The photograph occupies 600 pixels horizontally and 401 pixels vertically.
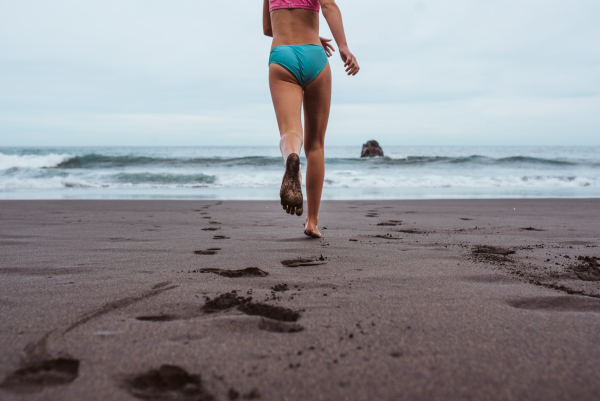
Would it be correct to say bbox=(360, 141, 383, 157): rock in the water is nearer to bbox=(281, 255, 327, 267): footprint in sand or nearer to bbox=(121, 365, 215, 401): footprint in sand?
bbox=(281, 255, 327, 267): footprint in sand

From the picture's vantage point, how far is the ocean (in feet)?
25.0

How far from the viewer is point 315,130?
2551 mm

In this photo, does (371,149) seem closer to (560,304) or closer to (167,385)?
(560,304)

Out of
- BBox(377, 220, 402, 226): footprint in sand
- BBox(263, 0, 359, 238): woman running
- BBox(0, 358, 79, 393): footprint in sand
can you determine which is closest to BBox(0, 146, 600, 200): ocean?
BBox(377, 220, 402, 226): footprint in sand

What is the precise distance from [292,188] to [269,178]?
10046 millimetres

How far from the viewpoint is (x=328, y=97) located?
2471mm

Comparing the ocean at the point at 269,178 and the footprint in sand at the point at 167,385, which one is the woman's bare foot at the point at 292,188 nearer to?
the footprint in sand at the point at 167,385

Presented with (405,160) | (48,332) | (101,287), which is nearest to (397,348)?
(48,332)

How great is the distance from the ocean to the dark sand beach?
4.81 metres

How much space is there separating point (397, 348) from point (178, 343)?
0.48 metres

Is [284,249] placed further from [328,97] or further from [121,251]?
[328,97]

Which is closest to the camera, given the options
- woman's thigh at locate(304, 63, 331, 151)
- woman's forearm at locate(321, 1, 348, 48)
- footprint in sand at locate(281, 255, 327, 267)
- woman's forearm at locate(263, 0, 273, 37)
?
footprint in sand at locate(281, 255, 327, 267)

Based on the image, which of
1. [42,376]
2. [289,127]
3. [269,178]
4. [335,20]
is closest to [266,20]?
[335,20]

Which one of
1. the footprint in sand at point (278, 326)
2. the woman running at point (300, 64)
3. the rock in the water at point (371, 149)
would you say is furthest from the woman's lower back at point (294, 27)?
the rock in the water at point (371, 149)
